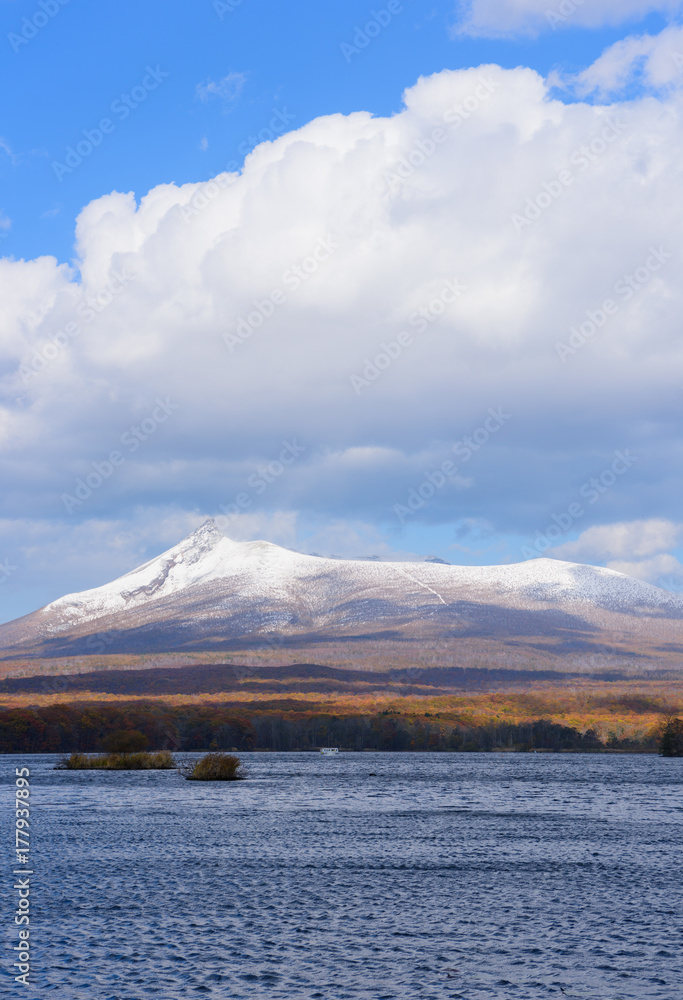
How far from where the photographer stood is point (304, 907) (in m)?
54.1

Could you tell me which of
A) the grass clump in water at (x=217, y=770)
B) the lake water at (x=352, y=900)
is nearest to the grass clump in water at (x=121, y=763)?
the grass clump in water at (x=217, y=770)

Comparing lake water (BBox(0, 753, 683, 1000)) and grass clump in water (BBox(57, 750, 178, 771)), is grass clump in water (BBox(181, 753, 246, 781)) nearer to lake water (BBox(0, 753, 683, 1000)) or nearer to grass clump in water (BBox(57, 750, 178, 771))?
grass clump in water (BBox(57, 750, 178, 771))

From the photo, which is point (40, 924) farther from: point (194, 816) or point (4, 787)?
point (4, 787)

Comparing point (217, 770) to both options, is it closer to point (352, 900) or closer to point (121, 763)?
point (121, 763)

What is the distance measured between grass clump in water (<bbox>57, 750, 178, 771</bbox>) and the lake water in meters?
71.6

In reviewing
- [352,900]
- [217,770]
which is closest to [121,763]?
[217,770]

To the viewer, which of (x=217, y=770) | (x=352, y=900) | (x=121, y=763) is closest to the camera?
(x=352, y=900)

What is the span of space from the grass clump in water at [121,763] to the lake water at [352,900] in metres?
71.6

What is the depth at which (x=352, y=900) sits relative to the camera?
56312mm

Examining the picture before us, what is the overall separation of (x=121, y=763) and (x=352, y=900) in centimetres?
14351

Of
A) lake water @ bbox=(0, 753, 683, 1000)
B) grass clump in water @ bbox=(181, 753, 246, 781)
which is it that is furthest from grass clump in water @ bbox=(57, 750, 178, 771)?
lake water @ bbox=(0, 753, 683, 1000)

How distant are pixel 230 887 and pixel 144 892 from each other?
517 cm

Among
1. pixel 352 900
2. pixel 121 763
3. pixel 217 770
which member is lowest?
pixel 121 763

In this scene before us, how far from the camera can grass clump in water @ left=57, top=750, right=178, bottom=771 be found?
618 ft
